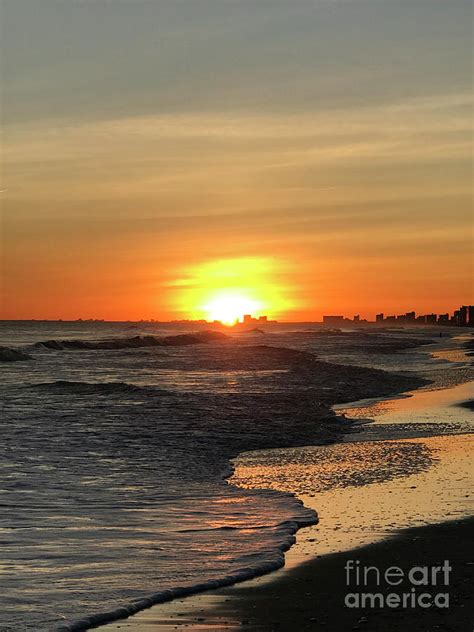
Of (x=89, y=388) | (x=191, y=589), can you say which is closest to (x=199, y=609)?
(x=191, y=589)

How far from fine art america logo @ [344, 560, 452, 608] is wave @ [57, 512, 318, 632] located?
0.93 meters

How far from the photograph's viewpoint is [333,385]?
37906 millimetres

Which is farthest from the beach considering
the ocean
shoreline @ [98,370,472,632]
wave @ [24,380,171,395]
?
wave @ [24,380,171,395]

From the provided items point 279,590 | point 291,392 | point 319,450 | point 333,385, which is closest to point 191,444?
point 319,450

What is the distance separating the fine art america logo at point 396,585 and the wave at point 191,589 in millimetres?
926

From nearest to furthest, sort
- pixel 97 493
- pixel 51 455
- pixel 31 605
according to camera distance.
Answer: pixel 31 605, pixel 97 493, pixel 51 455

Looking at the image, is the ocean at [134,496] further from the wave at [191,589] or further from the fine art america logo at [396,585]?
the fine art america logo at [396,585]

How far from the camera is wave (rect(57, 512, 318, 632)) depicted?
7699 millimetres

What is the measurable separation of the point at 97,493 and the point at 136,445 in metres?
5.46

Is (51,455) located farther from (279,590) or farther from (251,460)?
(279,590)

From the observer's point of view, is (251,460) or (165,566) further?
(251,460)

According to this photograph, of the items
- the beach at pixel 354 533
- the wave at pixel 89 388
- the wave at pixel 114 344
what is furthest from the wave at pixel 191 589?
the wave at pixel 114 344

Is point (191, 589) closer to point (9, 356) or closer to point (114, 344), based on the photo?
point (9, 356)

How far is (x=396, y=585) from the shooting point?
8.46m
